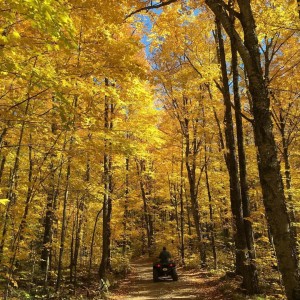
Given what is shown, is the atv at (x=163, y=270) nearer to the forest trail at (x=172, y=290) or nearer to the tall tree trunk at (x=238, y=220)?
the forest trail at (x=172, y=290)

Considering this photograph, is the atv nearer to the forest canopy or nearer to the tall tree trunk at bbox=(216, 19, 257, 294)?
the forest canopy

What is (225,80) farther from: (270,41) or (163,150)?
(163,150)

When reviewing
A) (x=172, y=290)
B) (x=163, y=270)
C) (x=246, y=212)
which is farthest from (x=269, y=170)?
(x=163, y=270)

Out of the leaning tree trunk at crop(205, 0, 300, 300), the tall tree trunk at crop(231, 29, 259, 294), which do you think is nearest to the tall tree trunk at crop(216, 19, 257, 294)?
the tall tree trunk at crop(231, 29, 259, 294)

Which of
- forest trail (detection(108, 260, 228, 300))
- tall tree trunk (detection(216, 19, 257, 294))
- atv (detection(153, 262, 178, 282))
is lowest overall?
forest trail (detection(108, 260, 228, 300))

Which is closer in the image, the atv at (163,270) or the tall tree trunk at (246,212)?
the tall tree trunk at (246,212)

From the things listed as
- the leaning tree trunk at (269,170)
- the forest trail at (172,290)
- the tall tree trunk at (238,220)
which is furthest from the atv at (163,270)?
the leaning tree trunk at (269,170)

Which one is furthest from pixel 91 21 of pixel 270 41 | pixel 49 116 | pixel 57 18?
pixel 270 41

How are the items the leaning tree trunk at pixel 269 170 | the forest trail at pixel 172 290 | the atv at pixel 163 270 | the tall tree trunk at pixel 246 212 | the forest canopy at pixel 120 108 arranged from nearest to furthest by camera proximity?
the leaning tree trunk at pixel 269 170 < the forest canopy at pixel 120 108 < the tall tree trunk at pixel 246 212 < the forest trail at pixel 172 290 < the atv at pixel 163 270

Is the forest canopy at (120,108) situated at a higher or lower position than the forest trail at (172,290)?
higher

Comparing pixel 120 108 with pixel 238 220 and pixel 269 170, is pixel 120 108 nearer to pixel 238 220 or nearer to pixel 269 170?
pixel 238 220

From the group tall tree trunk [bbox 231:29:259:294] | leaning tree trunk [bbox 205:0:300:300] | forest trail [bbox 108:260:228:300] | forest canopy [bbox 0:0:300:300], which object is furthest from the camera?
forest trail [bbox 108:260:228:300]

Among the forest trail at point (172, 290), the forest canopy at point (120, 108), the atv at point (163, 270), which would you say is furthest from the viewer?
the atv at point (163, 270)

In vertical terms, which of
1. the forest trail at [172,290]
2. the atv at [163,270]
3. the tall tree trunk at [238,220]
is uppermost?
the tall tree trunk at [238,220]
